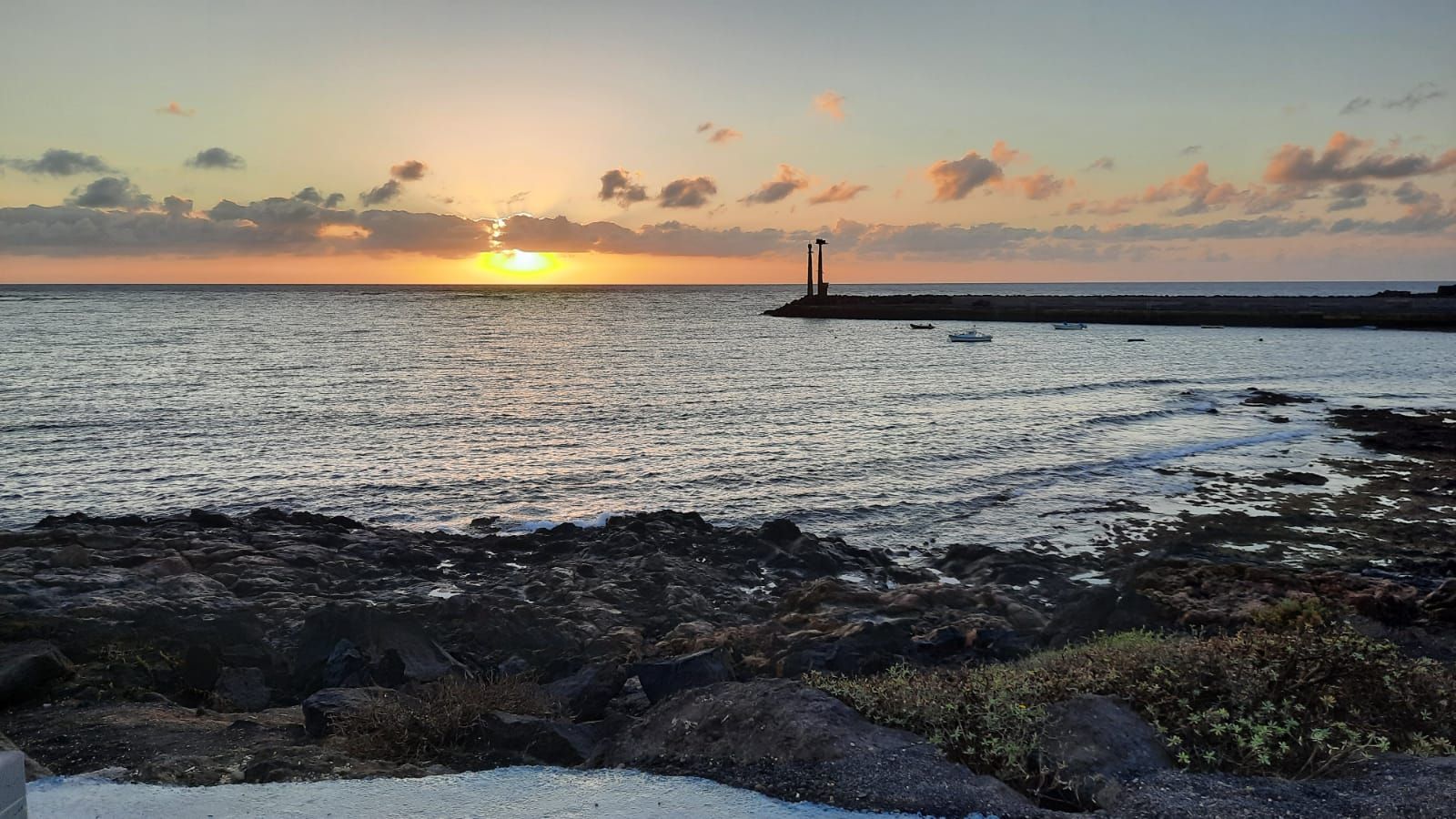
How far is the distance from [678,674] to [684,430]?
24.3 m

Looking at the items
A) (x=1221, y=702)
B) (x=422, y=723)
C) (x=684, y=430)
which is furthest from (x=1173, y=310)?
(x=422, y=723)

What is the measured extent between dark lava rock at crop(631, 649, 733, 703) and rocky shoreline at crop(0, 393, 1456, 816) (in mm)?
24

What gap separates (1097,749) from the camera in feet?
22.0

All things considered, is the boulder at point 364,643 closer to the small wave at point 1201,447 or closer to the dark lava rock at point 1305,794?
the dark lava rock at point 1305,794

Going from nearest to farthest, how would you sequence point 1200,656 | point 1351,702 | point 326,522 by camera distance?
point 1351,702, point 1200,656, point 326,522

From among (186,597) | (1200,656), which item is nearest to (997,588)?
(1200,656)

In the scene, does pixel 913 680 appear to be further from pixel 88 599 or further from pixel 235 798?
pixel 88 599

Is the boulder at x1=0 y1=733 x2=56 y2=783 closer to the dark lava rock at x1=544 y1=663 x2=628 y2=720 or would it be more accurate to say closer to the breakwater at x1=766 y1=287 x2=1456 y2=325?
the dark lava rock at x1=544 y1=663 x2=628 y2=720

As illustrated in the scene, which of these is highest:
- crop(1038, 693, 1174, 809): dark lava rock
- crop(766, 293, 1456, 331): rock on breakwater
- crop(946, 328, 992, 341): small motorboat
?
crop(766, 293, 1456, 331): rock on breakwater

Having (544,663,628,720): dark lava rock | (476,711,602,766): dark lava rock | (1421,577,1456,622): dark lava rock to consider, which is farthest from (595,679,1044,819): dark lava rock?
(1421,577,1456,622): dark lava rock

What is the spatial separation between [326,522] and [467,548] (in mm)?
3739

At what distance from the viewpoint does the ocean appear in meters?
22.2

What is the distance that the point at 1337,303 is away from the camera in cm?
10312

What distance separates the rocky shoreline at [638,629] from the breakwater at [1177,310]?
83309 mm
